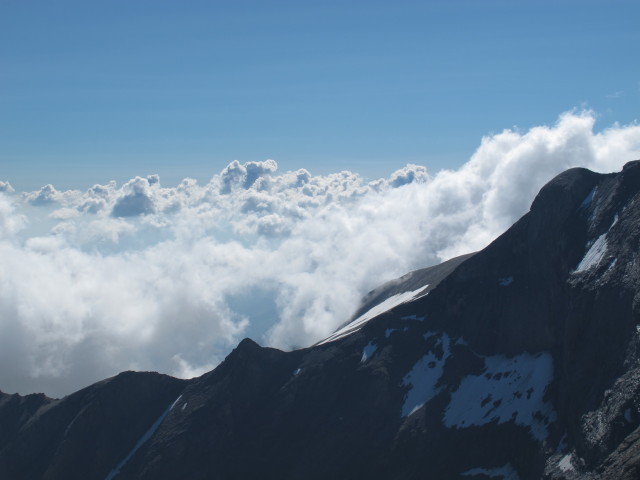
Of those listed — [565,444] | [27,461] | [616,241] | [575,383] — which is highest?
[27,461]

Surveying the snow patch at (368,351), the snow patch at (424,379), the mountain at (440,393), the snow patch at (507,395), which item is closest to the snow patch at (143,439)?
the mountain at (440,393)

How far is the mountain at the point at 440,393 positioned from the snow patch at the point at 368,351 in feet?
1.00

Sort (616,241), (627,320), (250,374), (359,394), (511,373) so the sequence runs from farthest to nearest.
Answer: (250,374) → (359,394) → (511,373) → (616,241) → (627,320)

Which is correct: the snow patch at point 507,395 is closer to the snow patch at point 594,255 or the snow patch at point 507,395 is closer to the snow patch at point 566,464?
the snow patch at point 566,464

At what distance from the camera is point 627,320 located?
278ft

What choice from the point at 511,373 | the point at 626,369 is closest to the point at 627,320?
the point at 626,369

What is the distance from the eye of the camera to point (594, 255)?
10250 centimetres

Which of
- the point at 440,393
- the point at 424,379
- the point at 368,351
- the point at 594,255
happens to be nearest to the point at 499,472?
the point at 440,393

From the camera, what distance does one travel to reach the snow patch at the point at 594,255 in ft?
331

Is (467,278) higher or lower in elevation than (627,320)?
higher

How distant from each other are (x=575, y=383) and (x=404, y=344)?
143 ft

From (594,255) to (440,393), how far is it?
34536mm

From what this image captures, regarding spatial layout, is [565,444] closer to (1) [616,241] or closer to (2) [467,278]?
(1) [616,241]

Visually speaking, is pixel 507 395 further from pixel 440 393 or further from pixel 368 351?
pixel 368 351
